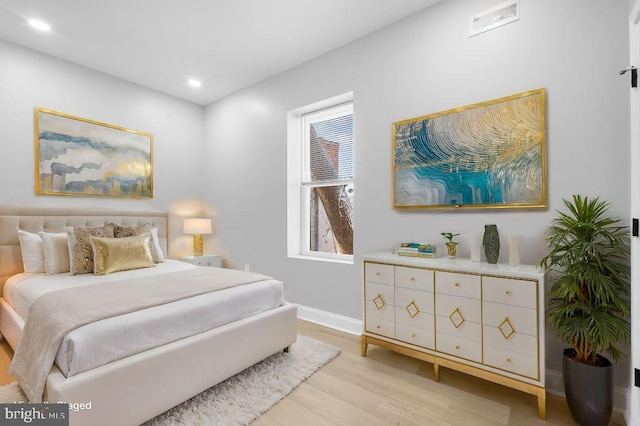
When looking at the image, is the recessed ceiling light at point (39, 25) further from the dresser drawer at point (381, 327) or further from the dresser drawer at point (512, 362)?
the dresser drawer at point (512, 362)

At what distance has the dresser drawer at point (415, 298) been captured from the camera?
85.0 inches

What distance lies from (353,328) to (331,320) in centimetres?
28

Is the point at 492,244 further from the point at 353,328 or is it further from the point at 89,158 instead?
the point at 89,158

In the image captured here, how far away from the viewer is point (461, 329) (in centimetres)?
202

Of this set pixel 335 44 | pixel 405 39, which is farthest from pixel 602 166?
pixel 335 44

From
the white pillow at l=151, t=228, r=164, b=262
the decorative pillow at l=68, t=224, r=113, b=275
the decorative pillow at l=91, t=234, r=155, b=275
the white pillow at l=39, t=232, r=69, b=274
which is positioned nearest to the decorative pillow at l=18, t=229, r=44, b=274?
the white pillow at l=39, t=232, r=69, b=274

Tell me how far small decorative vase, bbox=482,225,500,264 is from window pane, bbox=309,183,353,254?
149 cm

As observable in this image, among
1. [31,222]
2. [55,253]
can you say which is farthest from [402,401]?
[31,222]

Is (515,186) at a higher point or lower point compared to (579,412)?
higher

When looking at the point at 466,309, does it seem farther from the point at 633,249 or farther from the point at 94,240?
the point at 94,240

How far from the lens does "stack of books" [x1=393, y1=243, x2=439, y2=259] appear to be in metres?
2.33

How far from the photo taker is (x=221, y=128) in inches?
172

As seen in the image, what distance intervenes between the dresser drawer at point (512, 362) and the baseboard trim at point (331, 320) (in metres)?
1.27

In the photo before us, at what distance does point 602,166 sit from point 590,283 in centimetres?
77
